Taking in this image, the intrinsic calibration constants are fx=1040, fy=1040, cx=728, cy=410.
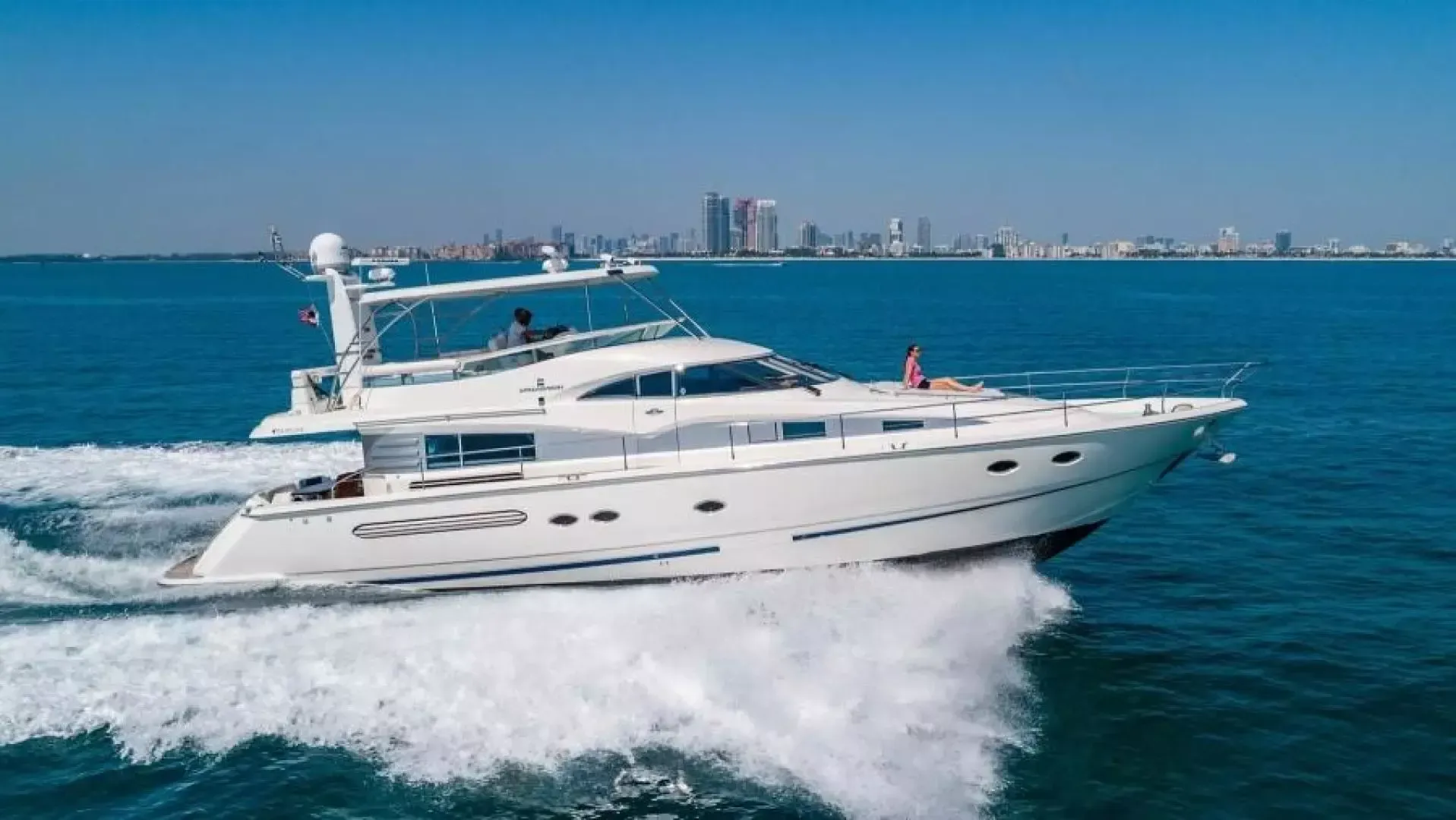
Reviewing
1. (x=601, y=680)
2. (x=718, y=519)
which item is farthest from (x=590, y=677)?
(x=718, y=519)

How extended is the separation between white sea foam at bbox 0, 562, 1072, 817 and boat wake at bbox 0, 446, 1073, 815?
26mm

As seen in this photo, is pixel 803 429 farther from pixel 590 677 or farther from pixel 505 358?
pixel 505 358

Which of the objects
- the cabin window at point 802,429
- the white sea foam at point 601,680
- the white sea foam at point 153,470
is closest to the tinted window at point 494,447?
the white sea foam at point 601,680

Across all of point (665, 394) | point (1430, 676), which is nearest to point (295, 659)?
point (665, 394)

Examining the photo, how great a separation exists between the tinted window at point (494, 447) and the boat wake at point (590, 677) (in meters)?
1.87

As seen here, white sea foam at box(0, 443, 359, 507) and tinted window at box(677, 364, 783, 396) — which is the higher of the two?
tinted window at box(677, 364, 783, 396)

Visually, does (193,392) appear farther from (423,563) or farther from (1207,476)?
(1207,476)

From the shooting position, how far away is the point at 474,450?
46.5 ft

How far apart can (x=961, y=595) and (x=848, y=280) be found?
121649mm

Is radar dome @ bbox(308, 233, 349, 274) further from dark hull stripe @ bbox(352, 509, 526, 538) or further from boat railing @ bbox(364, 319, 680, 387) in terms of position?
dark hull stripe @ bbox(352, 509, 526, 538)

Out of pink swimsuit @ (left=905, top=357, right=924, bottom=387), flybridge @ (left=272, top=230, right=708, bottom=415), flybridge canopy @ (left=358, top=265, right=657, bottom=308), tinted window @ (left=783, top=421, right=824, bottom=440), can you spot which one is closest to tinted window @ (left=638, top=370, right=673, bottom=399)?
flybridge @ (left=272, top=230, right=708, bottom=415)

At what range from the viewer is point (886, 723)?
34.4 ft

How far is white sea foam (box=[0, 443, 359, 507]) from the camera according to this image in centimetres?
1880

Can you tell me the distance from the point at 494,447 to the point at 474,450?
0.28m
